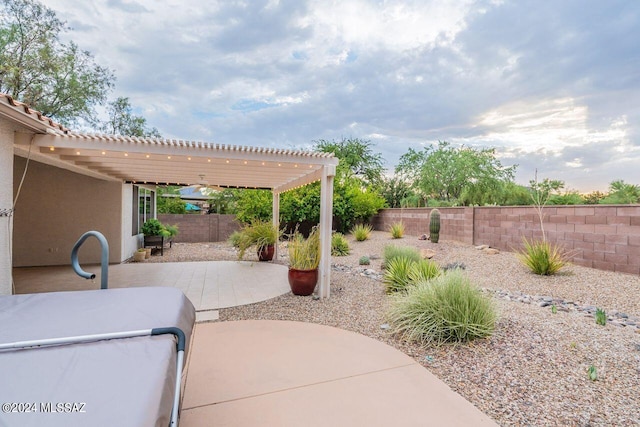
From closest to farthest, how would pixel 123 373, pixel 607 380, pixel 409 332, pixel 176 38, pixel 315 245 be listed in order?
pixel 123 373, pixel 607 380, pixel 409 332, pixel 315 245, pixel 176 38

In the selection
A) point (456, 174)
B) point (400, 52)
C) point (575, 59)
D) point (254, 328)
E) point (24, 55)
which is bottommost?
point (254, 328)

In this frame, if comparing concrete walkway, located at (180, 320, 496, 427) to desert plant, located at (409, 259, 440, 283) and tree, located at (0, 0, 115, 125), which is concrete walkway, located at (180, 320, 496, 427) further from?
tree, located at (0, 0, 115, 125)

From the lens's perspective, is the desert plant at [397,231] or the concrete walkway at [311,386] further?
the desert plant at [397,231]

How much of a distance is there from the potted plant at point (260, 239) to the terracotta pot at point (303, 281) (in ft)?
11.7

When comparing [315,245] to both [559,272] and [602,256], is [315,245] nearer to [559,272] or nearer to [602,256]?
[559,272]

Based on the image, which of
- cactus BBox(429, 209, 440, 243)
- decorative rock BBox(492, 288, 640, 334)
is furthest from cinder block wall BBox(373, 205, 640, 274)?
decorative rock BBox(492, 288, 640, 334)

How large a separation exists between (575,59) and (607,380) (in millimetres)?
8736

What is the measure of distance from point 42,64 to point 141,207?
905cm

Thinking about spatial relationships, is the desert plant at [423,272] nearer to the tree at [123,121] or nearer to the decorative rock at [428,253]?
the decorative rock at [428,253]

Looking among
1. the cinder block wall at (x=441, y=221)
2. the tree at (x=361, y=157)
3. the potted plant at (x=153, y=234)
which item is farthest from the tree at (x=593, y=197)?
the potted plant at (x=153, y=234)

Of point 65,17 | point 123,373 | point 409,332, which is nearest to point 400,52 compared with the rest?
point 409,332

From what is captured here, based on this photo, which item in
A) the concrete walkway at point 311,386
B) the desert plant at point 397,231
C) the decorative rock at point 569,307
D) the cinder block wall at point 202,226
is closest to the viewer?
the concrete walkway at point 311,386

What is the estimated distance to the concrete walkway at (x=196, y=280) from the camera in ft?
17.7

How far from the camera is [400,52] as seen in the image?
10.4 m
